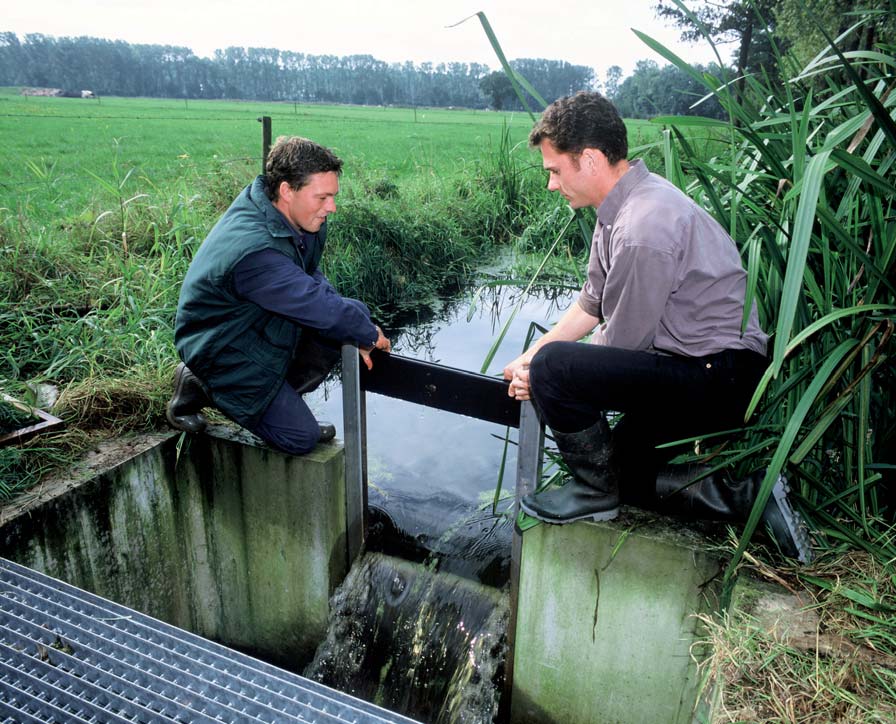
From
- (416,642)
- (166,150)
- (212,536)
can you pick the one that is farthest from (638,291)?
(166,150)

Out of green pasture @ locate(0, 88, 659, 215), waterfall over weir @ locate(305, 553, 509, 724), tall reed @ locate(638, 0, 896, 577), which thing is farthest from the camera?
green pasture @ locate(0, 88, 659, 215)

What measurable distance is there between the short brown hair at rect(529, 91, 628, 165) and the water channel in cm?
57

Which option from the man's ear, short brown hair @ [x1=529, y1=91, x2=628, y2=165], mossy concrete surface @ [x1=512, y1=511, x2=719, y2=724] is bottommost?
mossy concrete surface @ [x1=512, y1=511, x2=719, y2=724]

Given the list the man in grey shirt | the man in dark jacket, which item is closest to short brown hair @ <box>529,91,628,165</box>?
the man in grey shirt

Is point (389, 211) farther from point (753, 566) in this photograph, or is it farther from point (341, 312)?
point (753, 566)

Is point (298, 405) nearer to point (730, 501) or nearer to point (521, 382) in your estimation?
point (521, 382)

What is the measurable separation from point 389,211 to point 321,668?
526 cm

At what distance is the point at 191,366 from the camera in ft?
9.91

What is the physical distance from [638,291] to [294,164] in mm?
1562

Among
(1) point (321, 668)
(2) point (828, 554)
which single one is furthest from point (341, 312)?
(2) point (828, 554)

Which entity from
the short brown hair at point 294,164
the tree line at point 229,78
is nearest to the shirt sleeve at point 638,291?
the short brown hair at point 294,164

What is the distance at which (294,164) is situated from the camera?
2.87 meters

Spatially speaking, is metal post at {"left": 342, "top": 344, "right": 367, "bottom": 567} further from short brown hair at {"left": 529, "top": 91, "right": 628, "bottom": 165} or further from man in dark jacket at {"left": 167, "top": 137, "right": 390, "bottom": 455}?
short brown hair at {"left": 529, "top": 91, "right": 628, "bottom": 165}

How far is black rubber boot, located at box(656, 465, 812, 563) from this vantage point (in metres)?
2.31
